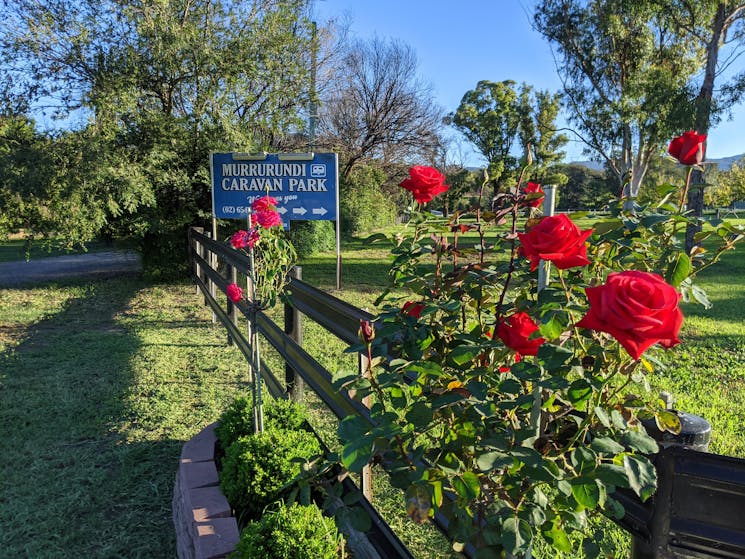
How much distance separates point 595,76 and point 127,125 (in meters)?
20.7

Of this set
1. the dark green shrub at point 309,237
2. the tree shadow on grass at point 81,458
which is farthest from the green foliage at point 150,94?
the dark green shrub at point 309,237

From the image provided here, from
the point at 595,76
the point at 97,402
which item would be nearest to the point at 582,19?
the point at 595,76

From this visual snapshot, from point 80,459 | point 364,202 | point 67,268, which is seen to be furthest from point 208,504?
point 364,202

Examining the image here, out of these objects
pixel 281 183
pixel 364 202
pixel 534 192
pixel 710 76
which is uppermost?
pixel 710 76

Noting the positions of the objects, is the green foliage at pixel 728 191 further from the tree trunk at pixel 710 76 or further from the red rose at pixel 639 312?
the red rose at pixel 639 312

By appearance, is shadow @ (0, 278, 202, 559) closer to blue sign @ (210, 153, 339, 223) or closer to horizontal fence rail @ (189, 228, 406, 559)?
horizontal fence rail @ (189, 228, 406, 559)

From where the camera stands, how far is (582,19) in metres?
22.7

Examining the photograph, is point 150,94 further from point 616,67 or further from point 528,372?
point 616,67

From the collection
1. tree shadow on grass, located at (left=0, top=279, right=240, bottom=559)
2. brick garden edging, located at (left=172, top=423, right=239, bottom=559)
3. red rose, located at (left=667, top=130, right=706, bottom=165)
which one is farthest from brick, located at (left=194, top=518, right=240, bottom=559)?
red rose, located at (left=667, top=130, right=706, bottom=165)

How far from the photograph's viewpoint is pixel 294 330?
11.7 ft

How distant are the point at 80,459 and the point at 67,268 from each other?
485 inches

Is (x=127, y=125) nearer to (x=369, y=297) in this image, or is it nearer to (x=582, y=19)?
(x=369, y=297)

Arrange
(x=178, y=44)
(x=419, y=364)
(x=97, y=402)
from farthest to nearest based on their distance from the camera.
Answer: (x=178, y=44), (x=97, y=402), (x=419, y=364)

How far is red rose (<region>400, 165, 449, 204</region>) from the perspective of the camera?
1465mm
